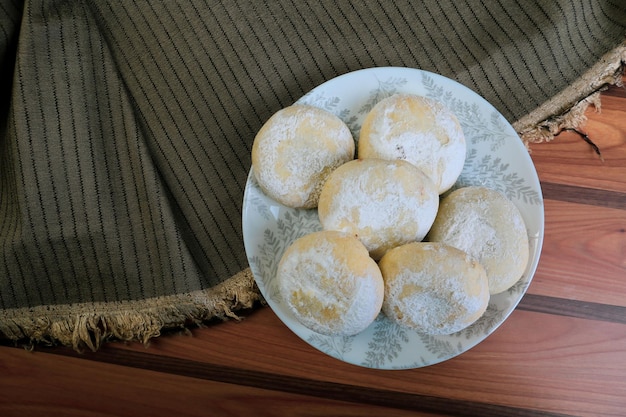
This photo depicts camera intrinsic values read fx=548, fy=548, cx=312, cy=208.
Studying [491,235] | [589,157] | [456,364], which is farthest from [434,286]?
[589,157]

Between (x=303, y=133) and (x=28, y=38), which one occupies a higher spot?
(x=28, y=38)

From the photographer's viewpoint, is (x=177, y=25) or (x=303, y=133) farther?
(x=177, y=25)

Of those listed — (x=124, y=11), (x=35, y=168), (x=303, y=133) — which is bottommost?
(x=303, y=133)

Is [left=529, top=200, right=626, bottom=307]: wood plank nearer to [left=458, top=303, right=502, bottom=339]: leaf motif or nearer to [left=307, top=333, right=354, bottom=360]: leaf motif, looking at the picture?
[left=458, top=303, right=502, bottom=339]: leaf motif

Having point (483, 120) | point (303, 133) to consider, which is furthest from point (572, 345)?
point (303, 133)

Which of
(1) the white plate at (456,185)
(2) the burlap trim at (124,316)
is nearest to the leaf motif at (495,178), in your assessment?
(1) the white plate at (456,185)

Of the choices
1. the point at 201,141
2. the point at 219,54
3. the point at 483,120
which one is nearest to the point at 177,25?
the point at 219,54

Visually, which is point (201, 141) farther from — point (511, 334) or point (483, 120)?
point (511, 334)

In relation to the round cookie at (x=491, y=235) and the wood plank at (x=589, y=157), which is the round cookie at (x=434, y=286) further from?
the wood plank at (x=589, y=157)
